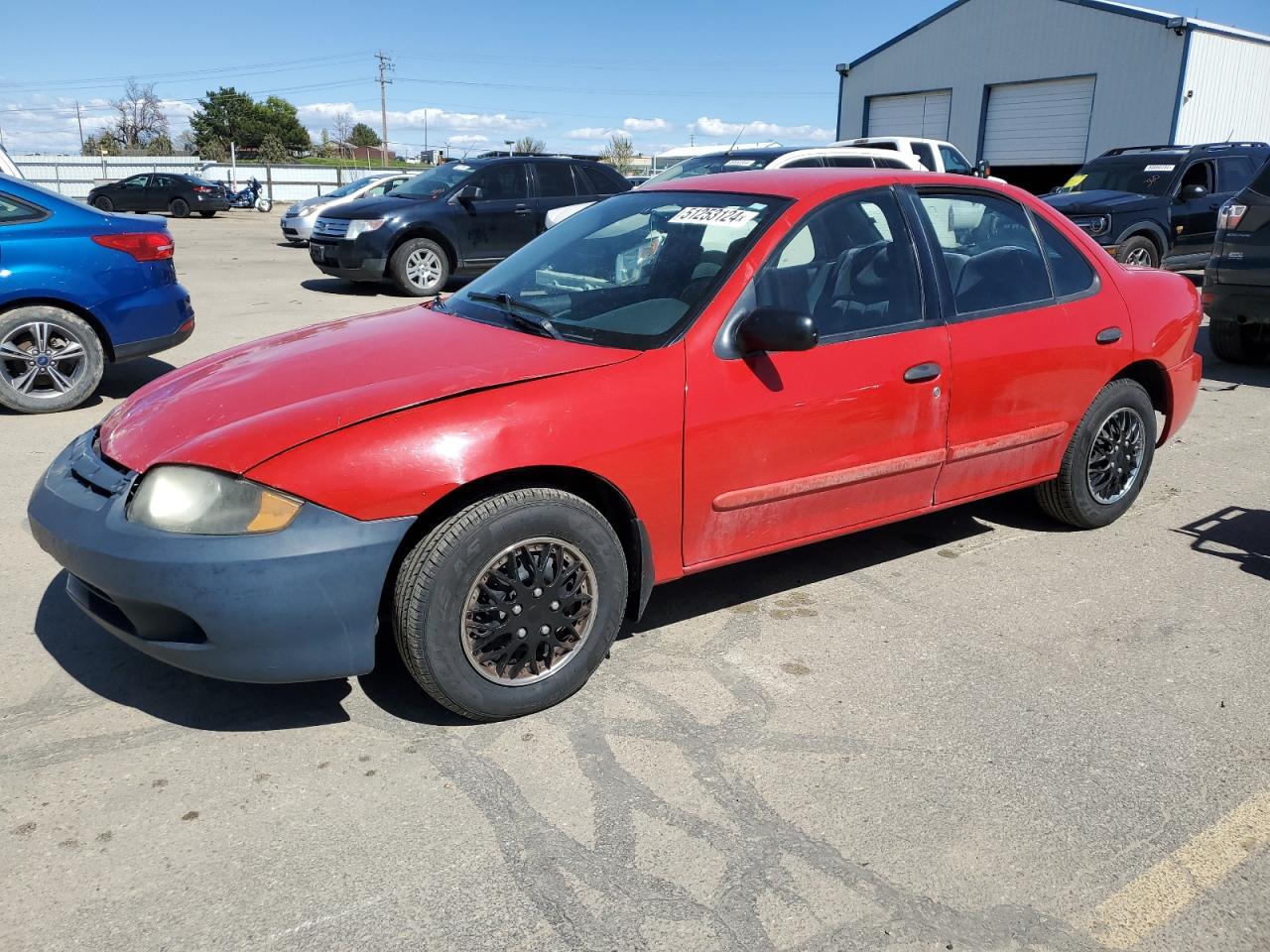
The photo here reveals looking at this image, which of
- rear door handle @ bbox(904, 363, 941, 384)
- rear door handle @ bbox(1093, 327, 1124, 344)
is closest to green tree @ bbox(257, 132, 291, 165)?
rear door handle @ bbox(1093, 327, 1124, 344)

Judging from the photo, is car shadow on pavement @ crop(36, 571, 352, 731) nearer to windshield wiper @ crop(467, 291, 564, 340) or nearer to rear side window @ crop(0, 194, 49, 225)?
windshield wiper @ crop(467, 291, 564, 340)

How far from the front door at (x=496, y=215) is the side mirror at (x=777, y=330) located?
9528 mm

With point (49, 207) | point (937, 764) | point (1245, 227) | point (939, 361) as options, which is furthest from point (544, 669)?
point (1245, 227)

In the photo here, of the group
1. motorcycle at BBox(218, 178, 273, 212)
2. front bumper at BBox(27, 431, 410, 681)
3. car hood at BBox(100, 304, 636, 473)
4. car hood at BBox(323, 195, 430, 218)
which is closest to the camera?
front bumper at BBox(27, 431, 410, 681)

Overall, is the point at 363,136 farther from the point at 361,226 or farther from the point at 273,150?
the point at 361,226

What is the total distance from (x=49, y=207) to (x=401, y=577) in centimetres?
514

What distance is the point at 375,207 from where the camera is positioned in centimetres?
1201

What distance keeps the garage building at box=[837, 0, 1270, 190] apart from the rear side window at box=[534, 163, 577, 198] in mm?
16913

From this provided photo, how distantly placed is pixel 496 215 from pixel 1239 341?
8090mm

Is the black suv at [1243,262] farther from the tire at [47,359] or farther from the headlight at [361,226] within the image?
the headlight at [361,226]

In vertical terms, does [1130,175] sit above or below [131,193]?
above

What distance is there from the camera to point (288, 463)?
105 inches

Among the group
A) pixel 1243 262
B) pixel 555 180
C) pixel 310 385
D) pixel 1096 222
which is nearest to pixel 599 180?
pixel 555 180

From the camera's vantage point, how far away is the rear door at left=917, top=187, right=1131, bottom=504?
3902mm
